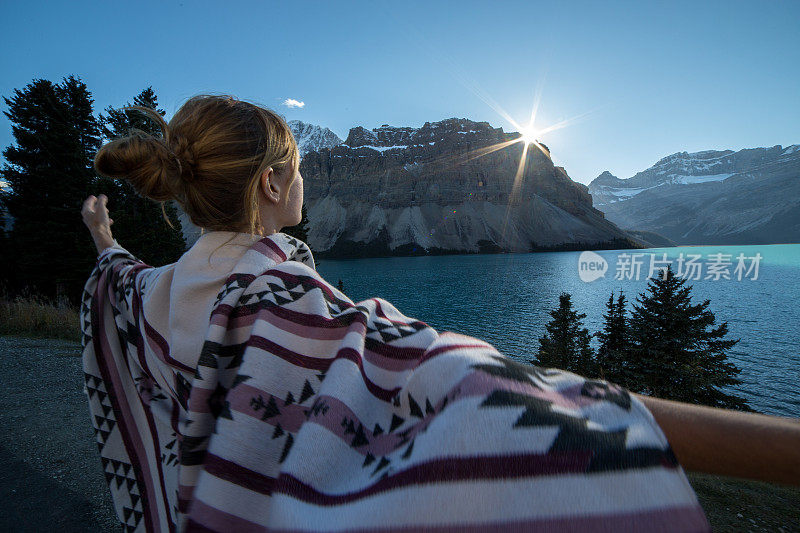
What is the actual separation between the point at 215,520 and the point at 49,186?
27.4 m

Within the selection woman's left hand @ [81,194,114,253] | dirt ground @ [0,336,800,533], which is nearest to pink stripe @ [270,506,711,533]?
woman's left hand @ [81,194,114,253]

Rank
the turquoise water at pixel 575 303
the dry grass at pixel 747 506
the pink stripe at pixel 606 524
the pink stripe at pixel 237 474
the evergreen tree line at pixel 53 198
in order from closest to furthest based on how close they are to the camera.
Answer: the pink stripe at pixel 606 524, the pink stripe at pixel 237 474, the dry grass at pixel 747 506, the evergreen tree line at pixel 53 198, the turquoise water at pixel 575 303

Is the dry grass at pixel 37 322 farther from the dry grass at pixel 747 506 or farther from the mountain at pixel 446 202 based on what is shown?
the mountain at pixel 446 202

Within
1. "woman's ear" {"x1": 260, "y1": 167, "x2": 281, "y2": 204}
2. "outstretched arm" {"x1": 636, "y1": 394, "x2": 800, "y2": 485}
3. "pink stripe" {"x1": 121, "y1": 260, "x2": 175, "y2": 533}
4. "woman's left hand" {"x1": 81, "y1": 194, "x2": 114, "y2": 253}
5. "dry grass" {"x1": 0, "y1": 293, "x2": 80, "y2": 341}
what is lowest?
"dry grass" {"x1": 0, "y1": 293, "x2": 80, "y2": 341}

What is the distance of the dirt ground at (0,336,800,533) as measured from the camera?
2.87 metres

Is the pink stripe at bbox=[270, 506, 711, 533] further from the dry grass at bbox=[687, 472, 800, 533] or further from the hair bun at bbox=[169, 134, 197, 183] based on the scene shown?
the dry grass at bbox=[687, 472, 800, 533]

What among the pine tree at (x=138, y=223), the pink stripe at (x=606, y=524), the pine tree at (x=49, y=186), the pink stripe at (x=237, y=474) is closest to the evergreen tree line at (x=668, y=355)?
the pink stripe at (x=606, y=524)

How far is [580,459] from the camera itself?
597 mm

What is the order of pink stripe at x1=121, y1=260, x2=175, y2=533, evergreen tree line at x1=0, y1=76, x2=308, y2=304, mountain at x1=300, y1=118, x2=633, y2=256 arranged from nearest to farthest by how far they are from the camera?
pink stripe at x1=121, y1=260, x2=175, y2=533 → evergreen tree line at x1=0, y1=76, x2=308, y2=304 → mountain at x1=300, y1=118, x2=633, y2=256

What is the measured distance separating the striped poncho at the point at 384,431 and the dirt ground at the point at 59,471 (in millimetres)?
3054

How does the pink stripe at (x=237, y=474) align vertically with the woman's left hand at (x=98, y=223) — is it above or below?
below

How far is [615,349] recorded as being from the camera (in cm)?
2056

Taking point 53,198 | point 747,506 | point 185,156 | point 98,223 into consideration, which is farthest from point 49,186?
point 747,506

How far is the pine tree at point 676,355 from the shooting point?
16.9 meters
